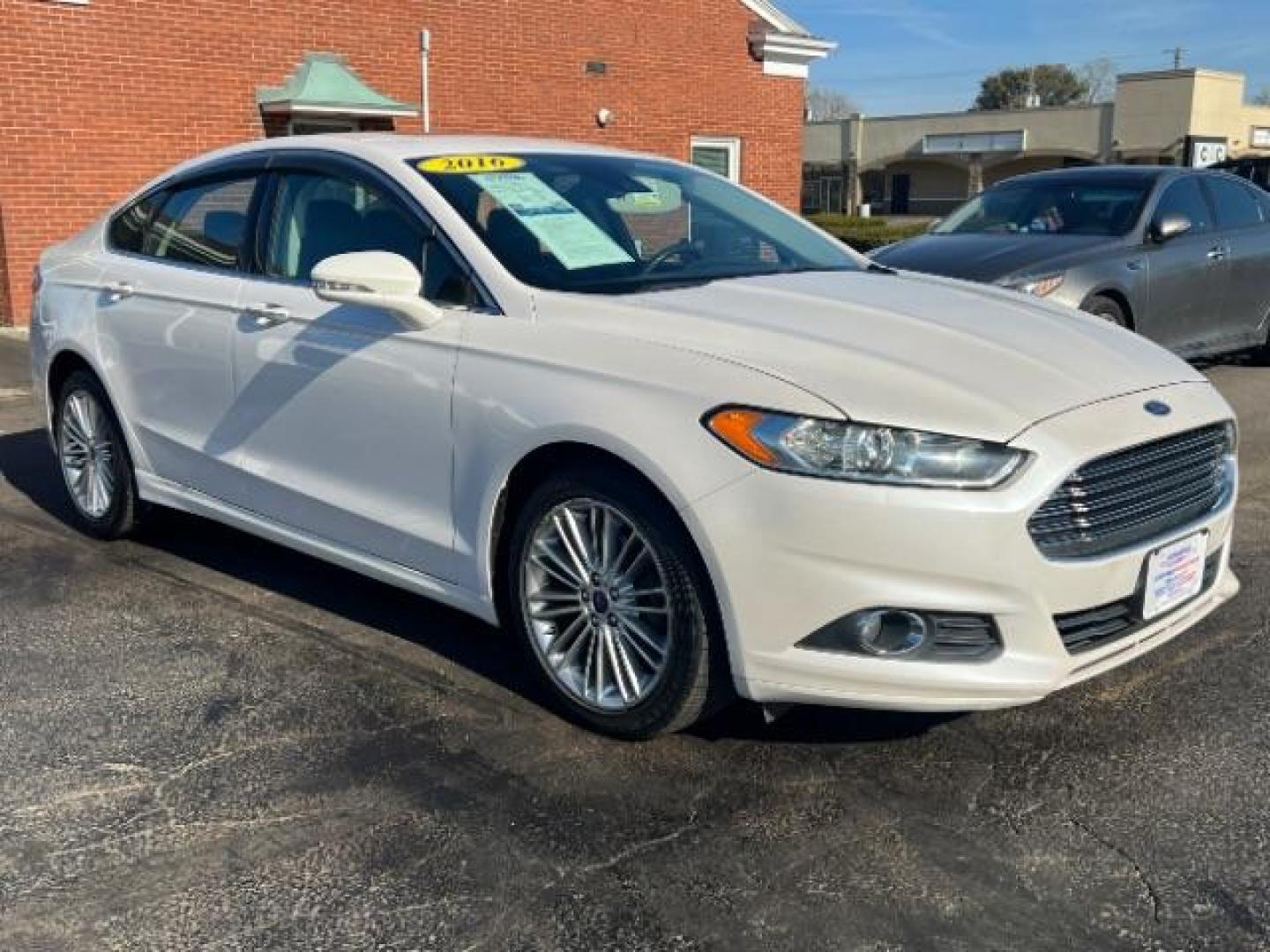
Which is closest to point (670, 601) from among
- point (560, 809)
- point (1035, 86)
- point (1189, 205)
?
point (560, 809)

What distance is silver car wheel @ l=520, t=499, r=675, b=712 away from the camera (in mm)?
3396

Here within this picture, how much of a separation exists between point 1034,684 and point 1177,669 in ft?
4.01

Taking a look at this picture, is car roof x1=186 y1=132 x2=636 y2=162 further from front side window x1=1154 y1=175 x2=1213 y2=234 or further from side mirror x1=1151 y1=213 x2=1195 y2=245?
front side window x1=1154 y1=175 x2=1213 y2=234

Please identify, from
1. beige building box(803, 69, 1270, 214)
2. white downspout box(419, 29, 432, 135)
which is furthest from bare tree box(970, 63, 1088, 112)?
white downspout box(419, 29, 432, 135)

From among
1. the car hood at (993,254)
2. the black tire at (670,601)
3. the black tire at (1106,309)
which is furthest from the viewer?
the black tire at (1106,309)

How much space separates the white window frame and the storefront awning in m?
4.91

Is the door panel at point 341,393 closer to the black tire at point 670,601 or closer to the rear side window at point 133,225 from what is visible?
the black tire at point 670,601

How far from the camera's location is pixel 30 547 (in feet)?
18.3

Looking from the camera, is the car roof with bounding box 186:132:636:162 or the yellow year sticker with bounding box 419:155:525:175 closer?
the yellow year sticker with bounding box 419:155:525:175

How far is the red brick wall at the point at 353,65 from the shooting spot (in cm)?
1210

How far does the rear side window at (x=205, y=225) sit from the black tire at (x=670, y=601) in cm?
184

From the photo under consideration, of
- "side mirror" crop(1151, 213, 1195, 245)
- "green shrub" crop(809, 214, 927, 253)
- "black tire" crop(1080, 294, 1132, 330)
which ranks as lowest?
"green shrub" crop(809, 214, 927, 253)

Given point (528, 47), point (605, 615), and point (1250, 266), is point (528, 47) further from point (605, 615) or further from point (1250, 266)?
point (605, 615)

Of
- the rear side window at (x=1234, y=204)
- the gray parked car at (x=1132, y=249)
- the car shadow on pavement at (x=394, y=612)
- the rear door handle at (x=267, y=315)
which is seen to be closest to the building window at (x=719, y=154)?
the gray parked car at (x=1132, y=249)
